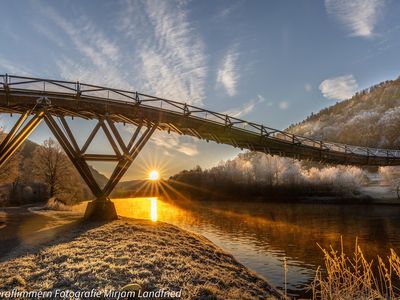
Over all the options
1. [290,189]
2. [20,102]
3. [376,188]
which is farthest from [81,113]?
[376,188]

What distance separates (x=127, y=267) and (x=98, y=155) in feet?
36.9

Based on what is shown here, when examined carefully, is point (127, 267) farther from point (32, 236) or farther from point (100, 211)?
point (100, 211)

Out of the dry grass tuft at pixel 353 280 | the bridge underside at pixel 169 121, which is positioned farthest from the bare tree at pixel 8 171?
the dry grass tuft at pixel 353 280

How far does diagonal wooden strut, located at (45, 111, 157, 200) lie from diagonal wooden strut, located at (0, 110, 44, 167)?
657mm

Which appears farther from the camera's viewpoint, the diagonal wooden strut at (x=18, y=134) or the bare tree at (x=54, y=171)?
the bare tree at (x=54, y=171)

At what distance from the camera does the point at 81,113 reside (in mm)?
22016

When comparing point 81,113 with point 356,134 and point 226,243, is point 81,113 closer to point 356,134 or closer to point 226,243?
point 226,243

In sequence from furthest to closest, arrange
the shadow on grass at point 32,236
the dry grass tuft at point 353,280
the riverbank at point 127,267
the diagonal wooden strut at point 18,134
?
1. the diagonal wooden strut at point 18,134
2. the shadow on grass at point 32,236
3. the riverbank at point 127,267
4. the dry grass tuft at point 353,280

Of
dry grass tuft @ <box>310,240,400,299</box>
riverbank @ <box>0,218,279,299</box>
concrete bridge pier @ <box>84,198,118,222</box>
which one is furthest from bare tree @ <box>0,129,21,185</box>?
dry grass tuft @ <box>310,240,400,299</box>

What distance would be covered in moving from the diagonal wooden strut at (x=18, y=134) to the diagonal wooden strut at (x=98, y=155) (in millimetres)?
657

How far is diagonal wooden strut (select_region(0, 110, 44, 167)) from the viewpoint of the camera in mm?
17984

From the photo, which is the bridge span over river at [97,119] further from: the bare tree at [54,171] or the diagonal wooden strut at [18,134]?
the bare tree at [54,171]

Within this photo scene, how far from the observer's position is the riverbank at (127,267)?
9.63 meters

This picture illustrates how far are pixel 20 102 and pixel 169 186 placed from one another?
11192cm
